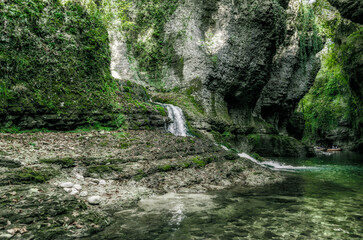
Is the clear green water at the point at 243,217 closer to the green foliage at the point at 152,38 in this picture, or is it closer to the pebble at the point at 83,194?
the pebble at the point at 83,194

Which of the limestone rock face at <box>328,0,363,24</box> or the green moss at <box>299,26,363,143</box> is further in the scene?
the green moss at <box>299,26,363,143</box>

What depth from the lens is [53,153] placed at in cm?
622

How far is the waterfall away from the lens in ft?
43.7

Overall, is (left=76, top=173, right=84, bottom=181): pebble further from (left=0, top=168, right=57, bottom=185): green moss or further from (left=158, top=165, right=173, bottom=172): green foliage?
(left=158, top=165, right=173, bottom=172): green foliage

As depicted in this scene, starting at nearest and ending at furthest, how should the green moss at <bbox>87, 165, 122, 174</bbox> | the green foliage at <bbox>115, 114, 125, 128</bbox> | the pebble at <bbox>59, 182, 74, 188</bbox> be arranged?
the pebble at <bbox>59, 182, 74, 188</bbox> → the green moss at <bbox>87, 165, 122, 174</bbox> → the green foliage at <bbox>115, 114, 125, 128</bbox>

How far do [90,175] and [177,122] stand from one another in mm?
8681

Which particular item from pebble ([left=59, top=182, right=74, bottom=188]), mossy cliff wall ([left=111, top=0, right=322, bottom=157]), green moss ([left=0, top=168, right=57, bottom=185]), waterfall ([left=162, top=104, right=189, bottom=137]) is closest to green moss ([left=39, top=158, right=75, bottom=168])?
green moss ([left=0, top=168, right=57, bottom=185])

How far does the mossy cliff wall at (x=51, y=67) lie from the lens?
813 cm

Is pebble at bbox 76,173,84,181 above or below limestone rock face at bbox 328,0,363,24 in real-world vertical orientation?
below

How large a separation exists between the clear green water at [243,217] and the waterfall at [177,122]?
7.76 meters

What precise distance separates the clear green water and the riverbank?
1.75 feet

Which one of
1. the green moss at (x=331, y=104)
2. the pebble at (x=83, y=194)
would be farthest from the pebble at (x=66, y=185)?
the green moss at (x=331, y=104)

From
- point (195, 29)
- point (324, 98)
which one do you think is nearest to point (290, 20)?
point (324, 98)

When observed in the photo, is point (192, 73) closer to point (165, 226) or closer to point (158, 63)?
point (158, 63)
